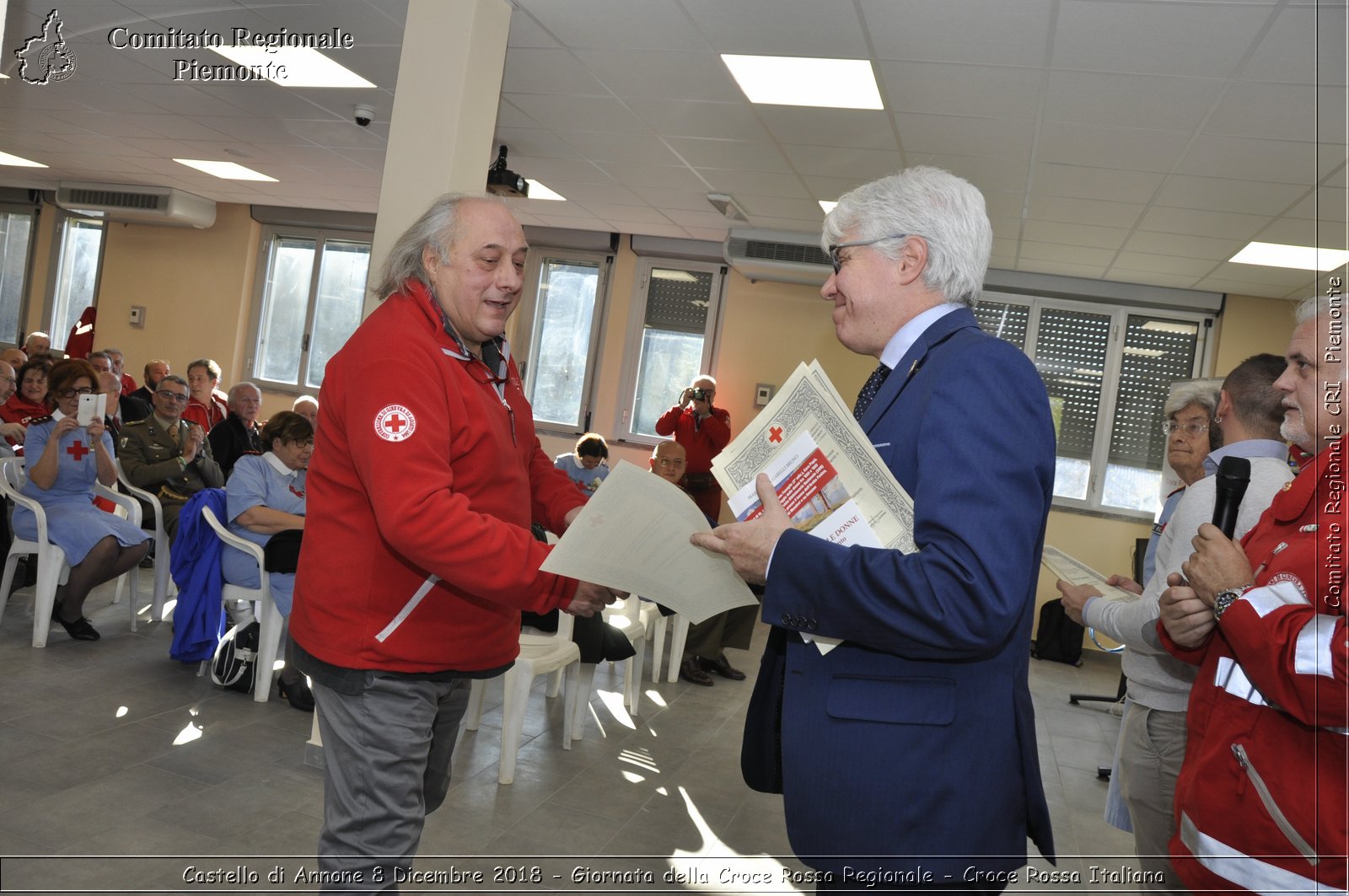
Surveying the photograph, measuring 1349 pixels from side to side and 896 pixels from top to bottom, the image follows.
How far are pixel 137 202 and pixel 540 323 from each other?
14.4 feet

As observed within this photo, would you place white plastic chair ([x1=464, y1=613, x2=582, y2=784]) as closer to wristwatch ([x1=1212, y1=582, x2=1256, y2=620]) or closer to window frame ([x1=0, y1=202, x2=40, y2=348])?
wristwatch ([x1=1212, y1=582, x2=1256, y2=620])

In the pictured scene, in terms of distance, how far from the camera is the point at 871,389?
1479mm

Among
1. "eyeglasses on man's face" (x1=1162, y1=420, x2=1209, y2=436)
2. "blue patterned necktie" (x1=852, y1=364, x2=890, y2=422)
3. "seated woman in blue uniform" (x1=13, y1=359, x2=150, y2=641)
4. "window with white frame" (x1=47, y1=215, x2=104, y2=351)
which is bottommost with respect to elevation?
"seated woman in blue uniform" (x1=13, y1=359, x2=150, y2=641)

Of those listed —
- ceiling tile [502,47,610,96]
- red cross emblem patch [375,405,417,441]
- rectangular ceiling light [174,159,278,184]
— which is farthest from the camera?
rectangular ceiling light [174,159,278,184]

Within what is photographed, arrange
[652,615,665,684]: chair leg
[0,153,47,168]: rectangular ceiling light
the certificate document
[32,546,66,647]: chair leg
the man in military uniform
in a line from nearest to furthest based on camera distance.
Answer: the certificate document < [32,546,66,647]: chair leg < [652,615,665,684]: chair leg < the man in military uniform < [0,153,47,168]: rectangular ceiling light

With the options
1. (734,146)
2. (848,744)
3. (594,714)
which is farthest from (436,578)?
(734,146)

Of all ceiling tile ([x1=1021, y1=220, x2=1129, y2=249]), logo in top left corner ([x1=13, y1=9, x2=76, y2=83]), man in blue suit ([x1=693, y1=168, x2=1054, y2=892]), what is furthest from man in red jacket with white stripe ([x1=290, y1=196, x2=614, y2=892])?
ceiling tile ([x1=1021, y1=220, x2=1129, y2=249])

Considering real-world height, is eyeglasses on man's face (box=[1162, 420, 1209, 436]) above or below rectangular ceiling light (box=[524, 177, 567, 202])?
below

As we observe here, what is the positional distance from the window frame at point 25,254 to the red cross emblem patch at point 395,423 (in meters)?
12.3

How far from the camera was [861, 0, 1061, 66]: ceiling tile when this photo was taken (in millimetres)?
3521

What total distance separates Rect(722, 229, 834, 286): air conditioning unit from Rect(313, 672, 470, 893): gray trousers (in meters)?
6.70

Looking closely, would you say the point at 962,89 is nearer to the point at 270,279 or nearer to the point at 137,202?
the point at 270,279

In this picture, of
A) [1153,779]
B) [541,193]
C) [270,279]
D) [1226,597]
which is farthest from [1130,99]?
[270,279]

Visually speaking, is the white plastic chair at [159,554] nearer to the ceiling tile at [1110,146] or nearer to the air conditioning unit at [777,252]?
the air conditioning unit at [777,252]
